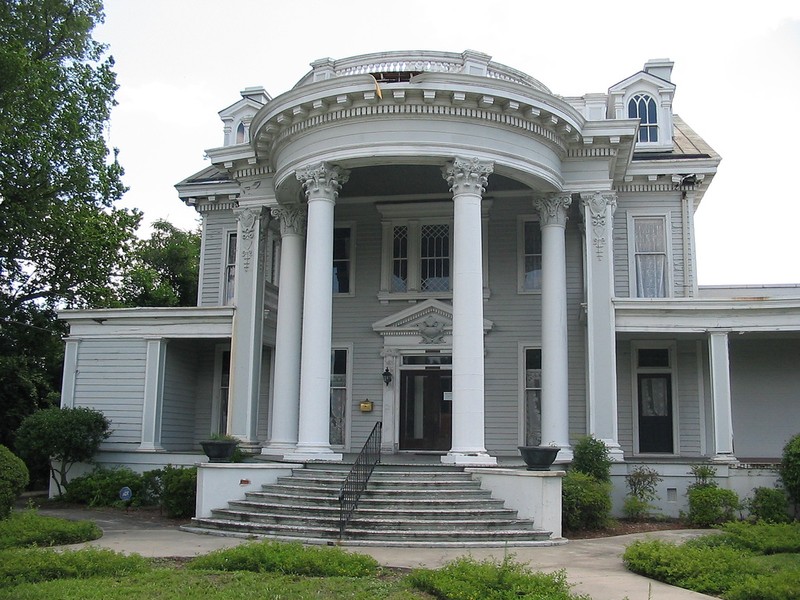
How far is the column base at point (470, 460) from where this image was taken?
589 inches

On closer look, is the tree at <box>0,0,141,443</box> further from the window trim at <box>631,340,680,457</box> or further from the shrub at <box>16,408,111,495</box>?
the window trim at <box>631,340,680,457</box>

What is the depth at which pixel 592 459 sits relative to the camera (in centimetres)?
1620

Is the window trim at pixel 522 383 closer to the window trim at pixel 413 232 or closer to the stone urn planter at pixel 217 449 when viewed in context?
the window trim at pixel 413 232

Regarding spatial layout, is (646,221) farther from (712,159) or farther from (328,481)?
(328,481)

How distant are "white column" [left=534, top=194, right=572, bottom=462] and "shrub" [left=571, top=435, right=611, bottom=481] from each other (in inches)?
32.0

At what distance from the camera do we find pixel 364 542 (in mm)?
12484

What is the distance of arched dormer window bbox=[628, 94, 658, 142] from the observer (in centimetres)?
2202

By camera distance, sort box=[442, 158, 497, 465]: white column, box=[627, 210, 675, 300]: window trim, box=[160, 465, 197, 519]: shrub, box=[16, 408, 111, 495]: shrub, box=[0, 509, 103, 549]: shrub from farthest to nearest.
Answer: box=[627, 210, 675, 300]: window trim
box=[16, 408, 111, 495]: shrub
box=[160, 465, 197, 519]: shrub
box=[442, 158, 497, 465]: white column
box=[0, 509, 103, 549]: shrub

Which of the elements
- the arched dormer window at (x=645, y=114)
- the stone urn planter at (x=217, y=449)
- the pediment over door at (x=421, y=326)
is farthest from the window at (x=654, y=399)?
the stone urn planter at (x=217, y=449)

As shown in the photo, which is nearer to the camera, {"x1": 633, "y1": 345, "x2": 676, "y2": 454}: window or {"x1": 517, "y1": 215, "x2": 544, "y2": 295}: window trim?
{"x1": 633, "y1": 345, "x2": 676, "y2": 454}: window

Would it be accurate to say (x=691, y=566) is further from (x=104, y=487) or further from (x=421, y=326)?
(x=104, y=487)

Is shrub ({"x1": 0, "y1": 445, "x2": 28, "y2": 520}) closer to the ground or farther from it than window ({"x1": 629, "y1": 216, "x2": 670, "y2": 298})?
closer to the ground

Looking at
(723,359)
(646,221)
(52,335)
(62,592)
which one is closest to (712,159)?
(646,221)

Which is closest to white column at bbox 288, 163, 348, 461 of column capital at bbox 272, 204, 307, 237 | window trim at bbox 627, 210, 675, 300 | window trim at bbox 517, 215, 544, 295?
column capital at bbox 272, 204, 307, 237
